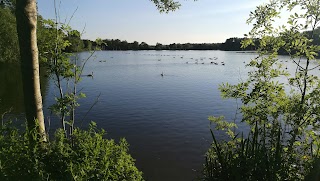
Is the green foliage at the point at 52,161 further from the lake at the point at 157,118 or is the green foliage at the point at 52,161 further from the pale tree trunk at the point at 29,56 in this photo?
the lake at the point at 157,118

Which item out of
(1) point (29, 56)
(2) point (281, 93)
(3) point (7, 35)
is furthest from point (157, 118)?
(3) point (7, 35)

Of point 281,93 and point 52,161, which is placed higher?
point 281,93

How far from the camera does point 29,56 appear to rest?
5.33m

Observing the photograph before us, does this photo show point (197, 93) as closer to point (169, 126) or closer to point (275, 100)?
point (169, 126)

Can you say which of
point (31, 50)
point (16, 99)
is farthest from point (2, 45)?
point (31, 50)

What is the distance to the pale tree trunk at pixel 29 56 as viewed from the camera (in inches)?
207

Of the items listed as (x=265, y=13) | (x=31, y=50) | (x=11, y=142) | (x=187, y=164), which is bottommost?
(x=187, y=164)

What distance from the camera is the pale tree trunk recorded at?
5254 millimetres

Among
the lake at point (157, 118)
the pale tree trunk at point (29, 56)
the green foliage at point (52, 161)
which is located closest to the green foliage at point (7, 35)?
the lake at point (157, 118)

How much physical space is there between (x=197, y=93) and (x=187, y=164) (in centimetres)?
2108

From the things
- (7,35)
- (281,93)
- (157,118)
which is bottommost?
(157,118)

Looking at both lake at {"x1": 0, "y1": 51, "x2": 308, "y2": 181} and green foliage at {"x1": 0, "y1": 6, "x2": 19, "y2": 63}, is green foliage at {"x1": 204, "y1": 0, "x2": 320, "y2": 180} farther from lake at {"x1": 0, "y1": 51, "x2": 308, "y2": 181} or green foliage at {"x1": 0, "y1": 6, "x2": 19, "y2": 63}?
green foliage at {"x1": 0, "y1": 6, "x2": 19, "y2": 63}

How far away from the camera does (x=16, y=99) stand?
2992cm

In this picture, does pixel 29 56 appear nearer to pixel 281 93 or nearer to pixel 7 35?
A: pixel 281 93
